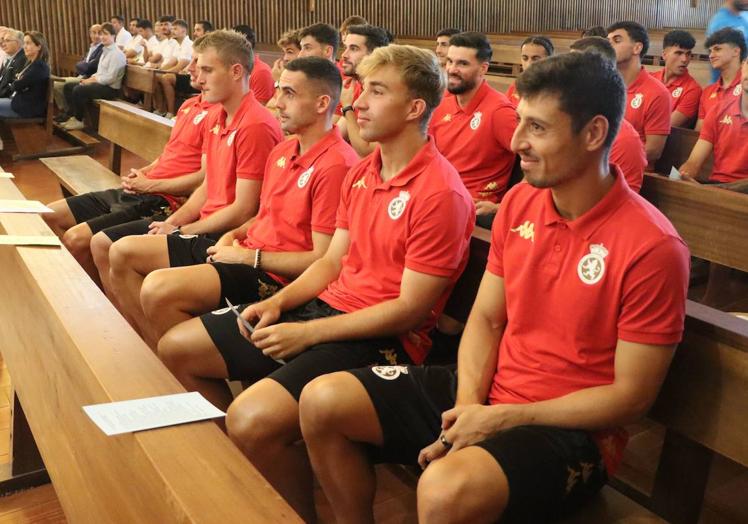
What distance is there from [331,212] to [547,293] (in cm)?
109

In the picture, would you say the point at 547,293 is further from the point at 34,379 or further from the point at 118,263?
the point at 118,263

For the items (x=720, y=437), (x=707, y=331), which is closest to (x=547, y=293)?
(x=707, y=331)

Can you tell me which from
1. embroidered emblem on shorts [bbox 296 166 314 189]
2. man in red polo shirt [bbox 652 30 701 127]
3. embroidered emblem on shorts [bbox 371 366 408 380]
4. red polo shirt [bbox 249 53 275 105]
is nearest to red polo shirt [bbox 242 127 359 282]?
embroidered emblem on shorts [bbox 296 166 314 189]

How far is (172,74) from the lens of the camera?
812 centimetres

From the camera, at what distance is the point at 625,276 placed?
5.26 ft

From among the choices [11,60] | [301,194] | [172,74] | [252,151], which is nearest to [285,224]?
[301,194]

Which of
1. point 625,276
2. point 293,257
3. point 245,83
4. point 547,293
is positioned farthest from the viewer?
point 245,83

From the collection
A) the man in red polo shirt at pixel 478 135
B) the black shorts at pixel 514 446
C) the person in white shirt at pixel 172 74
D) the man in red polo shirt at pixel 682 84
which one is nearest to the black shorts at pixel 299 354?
the black shorts at pixel 514 446

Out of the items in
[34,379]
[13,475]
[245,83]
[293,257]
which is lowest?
[13,475]

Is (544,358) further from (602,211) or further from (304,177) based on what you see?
(304,177)

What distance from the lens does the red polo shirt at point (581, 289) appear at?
1580mm

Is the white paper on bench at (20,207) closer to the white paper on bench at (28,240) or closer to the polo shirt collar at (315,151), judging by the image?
the white paper on bench at (28,240)

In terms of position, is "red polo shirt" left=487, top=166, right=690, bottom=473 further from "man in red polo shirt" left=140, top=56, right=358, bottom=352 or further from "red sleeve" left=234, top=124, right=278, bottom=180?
"red sleeve" left=234, top=124, right=278, bottom=180

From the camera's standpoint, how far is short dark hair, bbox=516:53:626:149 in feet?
5.44
